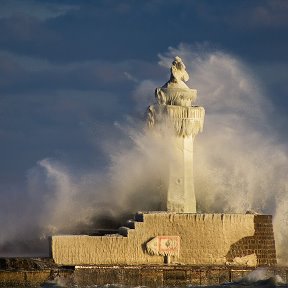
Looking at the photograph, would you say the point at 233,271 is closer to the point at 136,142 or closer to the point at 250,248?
the point at 250,248

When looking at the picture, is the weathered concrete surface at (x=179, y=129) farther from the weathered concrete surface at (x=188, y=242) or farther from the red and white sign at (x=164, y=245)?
the red and white sign at (x=164, y=245)

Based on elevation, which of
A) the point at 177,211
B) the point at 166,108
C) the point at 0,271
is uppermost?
the point at 166,108

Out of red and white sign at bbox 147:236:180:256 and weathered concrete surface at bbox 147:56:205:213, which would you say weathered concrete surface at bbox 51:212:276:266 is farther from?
weathered concrete surface at bbox 147:56:205:213

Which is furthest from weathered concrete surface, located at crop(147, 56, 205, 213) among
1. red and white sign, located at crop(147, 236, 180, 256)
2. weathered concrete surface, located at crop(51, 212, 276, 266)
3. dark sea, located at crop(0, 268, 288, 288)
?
dark sea, located at crop(0, 268, 288, 288)

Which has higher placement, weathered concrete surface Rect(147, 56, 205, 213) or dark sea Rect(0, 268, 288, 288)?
weathered concrete surface Rect(147, 56, 205, 213)

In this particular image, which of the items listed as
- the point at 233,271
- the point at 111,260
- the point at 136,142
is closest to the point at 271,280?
the point at 233,271

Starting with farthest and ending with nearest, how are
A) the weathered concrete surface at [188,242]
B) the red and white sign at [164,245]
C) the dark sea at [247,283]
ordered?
the red and white sign at [164,245] → the weathered concrete surface at [188,242] → the dark sea at [247,283]

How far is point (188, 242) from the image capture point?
129 ft

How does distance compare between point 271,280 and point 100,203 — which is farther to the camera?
point 100,203

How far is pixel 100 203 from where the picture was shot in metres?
42.7

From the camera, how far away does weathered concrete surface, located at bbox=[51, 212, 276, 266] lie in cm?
3819

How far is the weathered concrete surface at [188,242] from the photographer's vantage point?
3819 cm

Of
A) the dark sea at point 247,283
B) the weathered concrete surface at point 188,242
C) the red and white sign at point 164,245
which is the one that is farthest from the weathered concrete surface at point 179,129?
the dark sea at point 247,283

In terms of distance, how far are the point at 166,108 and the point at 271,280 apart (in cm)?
650
